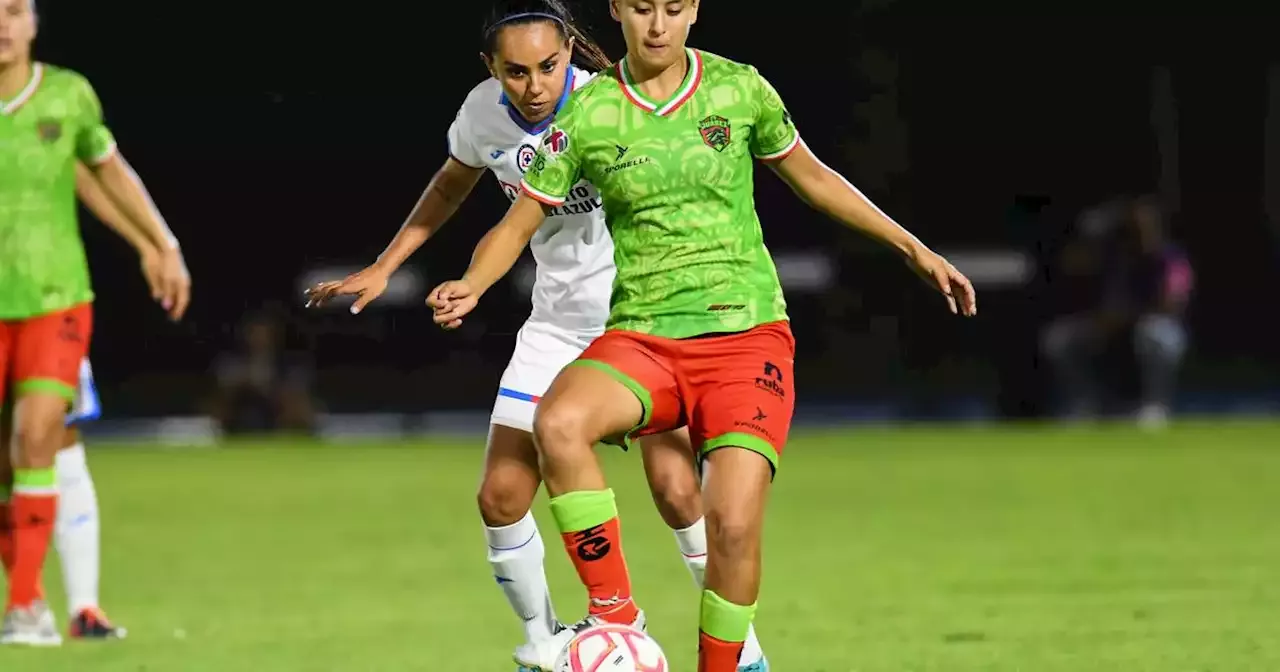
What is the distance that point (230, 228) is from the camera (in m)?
21.9

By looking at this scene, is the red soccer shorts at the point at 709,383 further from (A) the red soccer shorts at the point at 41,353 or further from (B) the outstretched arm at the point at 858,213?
(A) the red soccer shorts at the point at 41,353

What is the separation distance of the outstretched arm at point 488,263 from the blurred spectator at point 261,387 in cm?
1413

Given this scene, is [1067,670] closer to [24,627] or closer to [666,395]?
[666,395]

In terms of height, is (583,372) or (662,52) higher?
(662,52)

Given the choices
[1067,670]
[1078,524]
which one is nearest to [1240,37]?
[1078,524]

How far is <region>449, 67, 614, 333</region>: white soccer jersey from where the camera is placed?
6.68 metres

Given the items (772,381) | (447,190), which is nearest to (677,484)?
(772,381)

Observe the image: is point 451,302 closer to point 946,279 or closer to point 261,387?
point 946,279

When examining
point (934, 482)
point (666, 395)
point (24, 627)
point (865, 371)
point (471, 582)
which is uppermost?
point (666, 395)

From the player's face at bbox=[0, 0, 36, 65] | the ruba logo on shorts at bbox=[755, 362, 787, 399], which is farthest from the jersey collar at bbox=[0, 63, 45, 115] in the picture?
the ruba logo on shorts at bbox=[755, 362, 787, 399]

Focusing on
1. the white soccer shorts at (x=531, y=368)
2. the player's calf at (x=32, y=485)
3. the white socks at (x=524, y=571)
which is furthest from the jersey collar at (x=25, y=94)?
the white socks at (x=524, y=571)

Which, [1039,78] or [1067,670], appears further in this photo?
[1039,78]

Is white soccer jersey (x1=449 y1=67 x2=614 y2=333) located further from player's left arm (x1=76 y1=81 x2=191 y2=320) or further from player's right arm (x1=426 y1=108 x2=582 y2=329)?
player's left arm (x1=76 y1=81 x2=191 y2=320)

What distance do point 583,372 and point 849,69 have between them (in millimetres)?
16299
